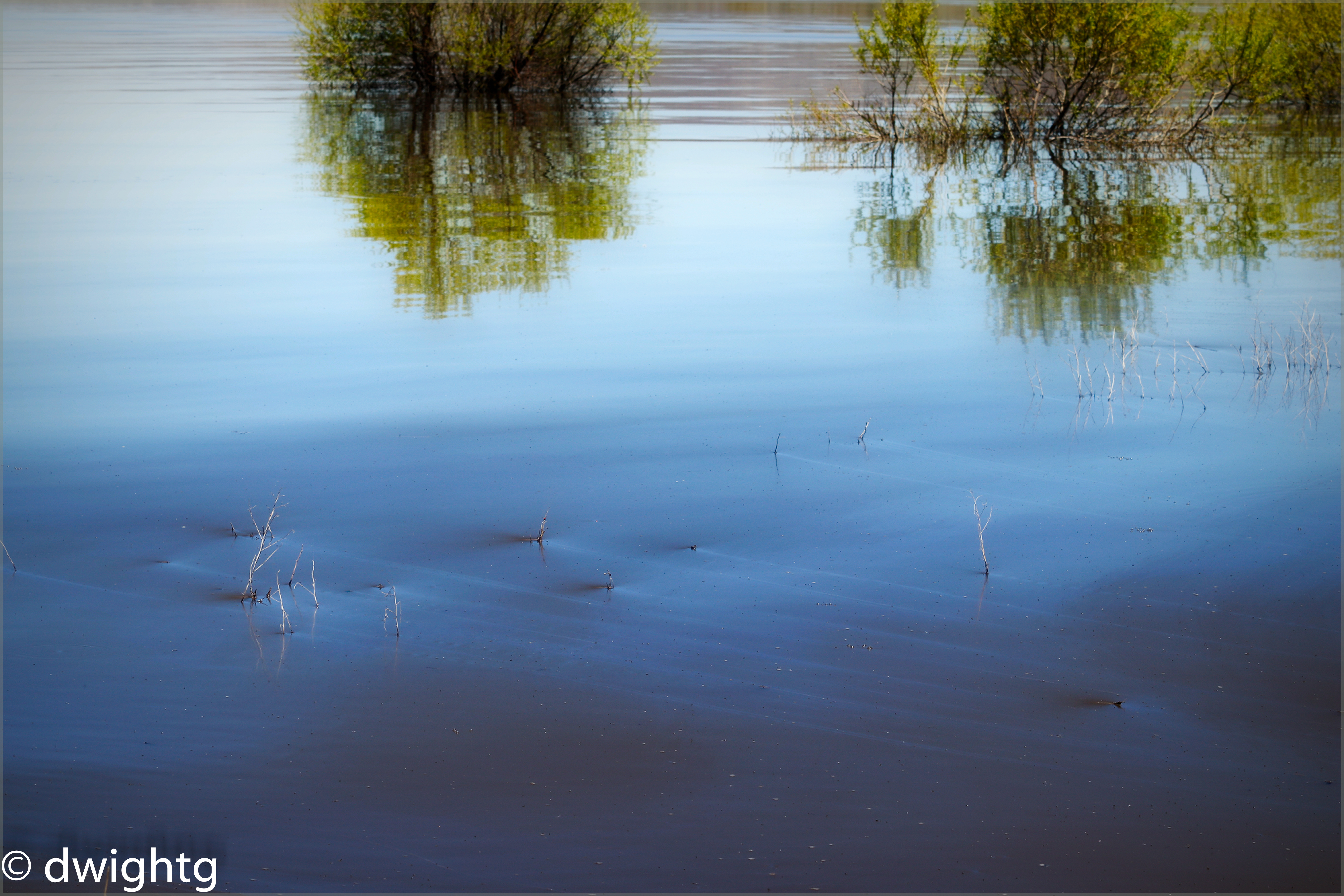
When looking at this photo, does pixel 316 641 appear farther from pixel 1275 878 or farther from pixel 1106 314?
pixel 1106 314

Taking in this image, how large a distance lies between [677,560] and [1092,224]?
36.6ft

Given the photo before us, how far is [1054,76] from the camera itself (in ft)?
82.6

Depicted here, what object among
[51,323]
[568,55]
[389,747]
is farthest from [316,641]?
[568,55]

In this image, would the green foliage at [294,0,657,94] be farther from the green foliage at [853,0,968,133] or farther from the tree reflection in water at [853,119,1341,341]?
the tree reflection in water at [853,119,1341,341]

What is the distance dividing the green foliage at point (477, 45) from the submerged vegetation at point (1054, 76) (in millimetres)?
10123

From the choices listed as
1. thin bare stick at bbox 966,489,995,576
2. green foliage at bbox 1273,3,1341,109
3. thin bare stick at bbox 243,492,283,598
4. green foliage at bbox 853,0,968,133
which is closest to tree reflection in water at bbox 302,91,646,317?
green foliage at bbox 853,0,968,133

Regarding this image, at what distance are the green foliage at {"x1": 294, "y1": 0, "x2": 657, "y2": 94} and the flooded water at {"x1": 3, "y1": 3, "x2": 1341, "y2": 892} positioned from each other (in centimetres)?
2139

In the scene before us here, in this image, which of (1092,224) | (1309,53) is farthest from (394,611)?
(1309,53)

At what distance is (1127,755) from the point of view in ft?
15.8

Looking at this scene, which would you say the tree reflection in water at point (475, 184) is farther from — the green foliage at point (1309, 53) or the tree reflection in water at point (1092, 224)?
the green foliage at point (1309, 53)

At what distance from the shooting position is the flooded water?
4422 millimetres

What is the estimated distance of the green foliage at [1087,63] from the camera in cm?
2388

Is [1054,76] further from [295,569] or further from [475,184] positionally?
[295,569]

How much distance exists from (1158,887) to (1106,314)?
8.07m
